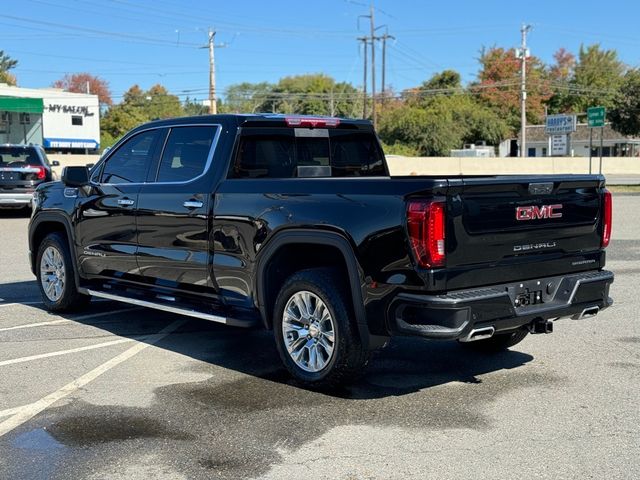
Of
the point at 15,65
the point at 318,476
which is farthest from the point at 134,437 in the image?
the point at 15,65

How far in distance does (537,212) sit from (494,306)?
0.76m

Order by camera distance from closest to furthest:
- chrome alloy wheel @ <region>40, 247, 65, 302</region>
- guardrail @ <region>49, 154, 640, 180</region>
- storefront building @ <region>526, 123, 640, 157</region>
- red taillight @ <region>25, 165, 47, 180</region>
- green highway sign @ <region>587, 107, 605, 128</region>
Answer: chrome alloy wheel @ <region>40, 247, 65, 302</region> → red taillight @ <region>25, 165, 47, 180</region> → green highway sign @ <region>587, 107, 605, 128</region> → guardrail @ <region>49, 154, 640, 180</region> → storefront building @ <region>526, 123, 640, 157</region>

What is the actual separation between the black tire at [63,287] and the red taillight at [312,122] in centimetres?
283

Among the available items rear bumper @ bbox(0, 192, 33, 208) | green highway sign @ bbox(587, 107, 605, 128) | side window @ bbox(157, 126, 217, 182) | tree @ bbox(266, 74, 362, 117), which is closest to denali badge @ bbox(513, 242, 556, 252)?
side window @ bbox(157, 126, 217, 182)

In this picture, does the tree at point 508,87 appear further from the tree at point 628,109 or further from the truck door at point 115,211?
the truck door at point 115,211

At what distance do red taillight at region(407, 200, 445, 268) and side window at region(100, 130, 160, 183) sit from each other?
10.2ft

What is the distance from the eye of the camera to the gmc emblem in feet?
16.7

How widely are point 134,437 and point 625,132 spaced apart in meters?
43.9

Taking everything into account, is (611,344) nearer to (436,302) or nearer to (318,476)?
(436,302)

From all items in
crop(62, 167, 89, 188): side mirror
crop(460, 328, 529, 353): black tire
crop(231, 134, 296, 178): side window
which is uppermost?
crop(231, 134, 296, 178): side window

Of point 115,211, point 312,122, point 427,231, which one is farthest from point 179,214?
point 427,231

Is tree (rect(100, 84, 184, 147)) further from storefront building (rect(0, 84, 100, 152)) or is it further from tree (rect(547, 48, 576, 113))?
tree (rect(547, 48, 576, 113))

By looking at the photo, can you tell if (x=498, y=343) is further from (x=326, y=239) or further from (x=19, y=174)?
(x=19, y=174)

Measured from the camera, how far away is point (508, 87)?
8762cm
